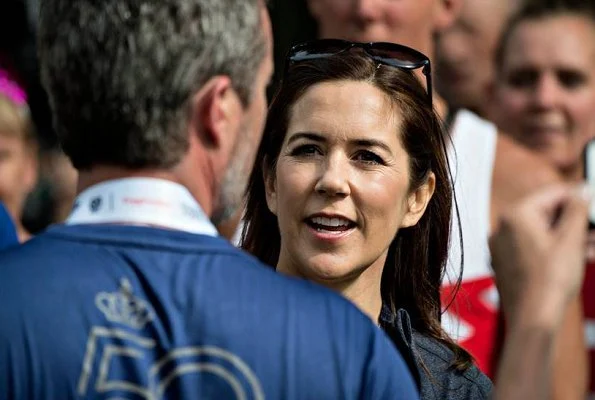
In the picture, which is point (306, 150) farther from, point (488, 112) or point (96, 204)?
point (488, 112)

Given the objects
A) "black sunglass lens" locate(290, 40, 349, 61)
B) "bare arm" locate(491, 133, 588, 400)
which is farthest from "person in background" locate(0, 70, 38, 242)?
"black sunglass lens" locate(290, 40, 349, 61)

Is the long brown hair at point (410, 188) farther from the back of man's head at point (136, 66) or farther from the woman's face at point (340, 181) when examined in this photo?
the back of man's head at point (136, 66)

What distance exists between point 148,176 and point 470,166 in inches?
116

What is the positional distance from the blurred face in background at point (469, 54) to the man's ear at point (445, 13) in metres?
0.43

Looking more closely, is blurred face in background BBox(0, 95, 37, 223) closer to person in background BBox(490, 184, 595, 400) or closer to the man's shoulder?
the man's shoulder

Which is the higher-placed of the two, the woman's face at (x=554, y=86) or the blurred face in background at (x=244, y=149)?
the woman's face at (x=554, y=86)

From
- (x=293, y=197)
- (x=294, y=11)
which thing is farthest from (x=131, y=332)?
(x=294, y=11)

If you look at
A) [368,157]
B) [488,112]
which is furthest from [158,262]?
[488,112]

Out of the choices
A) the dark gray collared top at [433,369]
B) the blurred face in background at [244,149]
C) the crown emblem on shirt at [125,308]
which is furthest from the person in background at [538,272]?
the dark gray collared top at [433,369]

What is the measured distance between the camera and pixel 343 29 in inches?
208

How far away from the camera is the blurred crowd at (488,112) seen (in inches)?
189

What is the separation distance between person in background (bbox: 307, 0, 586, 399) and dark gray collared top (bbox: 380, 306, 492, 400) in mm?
1058

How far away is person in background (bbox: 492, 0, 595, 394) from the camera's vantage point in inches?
214

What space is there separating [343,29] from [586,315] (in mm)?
1358
